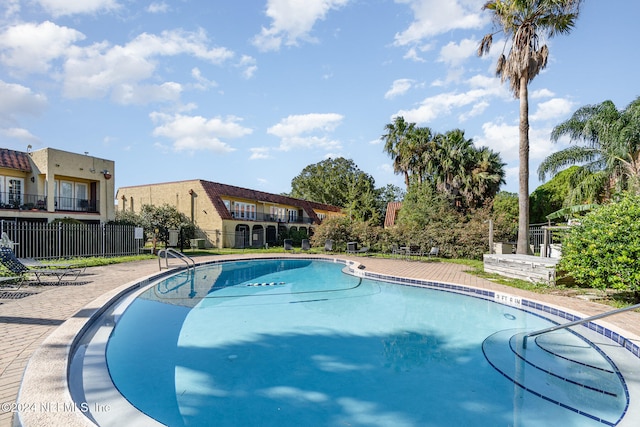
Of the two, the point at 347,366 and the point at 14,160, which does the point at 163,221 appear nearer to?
the point at 14,160

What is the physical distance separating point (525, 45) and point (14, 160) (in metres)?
26.9

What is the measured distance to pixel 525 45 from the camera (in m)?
14.8

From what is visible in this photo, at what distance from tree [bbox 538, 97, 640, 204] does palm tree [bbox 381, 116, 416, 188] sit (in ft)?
33.8

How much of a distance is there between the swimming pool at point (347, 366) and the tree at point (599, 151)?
1424cm

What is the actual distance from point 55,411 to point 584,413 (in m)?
4.95

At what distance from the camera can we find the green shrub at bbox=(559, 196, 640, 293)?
6.70 meters

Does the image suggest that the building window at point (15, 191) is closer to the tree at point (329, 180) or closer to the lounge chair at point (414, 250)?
the lounge chair at point (414, 250)

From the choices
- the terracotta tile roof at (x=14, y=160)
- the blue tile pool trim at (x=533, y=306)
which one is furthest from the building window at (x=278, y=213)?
the blue tile pool trim at (x=533, y=306)

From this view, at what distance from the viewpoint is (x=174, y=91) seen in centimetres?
1482

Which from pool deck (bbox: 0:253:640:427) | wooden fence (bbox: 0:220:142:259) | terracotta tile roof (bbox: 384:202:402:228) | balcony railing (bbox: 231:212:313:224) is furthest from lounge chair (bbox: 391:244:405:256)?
wooden fence (bbox: 0:220:142:259)

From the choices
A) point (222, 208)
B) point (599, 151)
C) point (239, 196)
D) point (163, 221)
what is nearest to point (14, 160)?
point (163, 221)

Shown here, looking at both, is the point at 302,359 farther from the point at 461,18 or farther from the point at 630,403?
the point at 461,18

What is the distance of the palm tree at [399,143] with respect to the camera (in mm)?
28542

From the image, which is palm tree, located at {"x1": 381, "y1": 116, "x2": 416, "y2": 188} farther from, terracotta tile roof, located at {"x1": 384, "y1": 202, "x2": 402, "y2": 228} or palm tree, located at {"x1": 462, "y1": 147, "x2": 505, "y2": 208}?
terracotta tile roof, located at {"x1": 384, "y1": 202, "x2": 402, "y2": 228}
